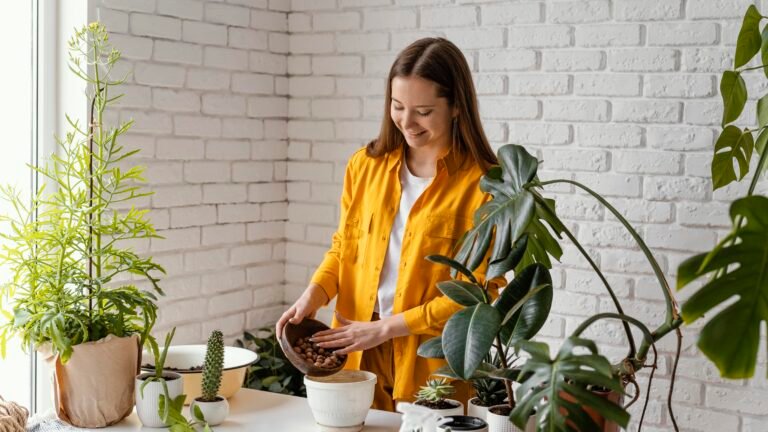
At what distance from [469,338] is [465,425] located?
25 cm

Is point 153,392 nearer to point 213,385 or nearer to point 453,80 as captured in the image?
point 213,385

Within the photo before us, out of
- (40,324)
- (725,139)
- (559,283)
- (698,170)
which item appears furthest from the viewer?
(559,283)

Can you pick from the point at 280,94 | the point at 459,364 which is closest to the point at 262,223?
the point at 280,94

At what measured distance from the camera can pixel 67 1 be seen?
304 centimetres

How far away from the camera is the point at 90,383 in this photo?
6.90 ft

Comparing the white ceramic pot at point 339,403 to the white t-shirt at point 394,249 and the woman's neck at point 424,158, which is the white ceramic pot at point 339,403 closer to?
the white t-shirt at point 394,249

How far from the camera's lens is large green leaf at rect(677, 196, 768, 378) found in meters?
1.26

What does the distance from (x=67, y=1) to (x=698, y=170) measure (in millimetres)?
2129

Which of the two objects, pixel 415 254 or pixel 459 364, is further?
pixel 415 254

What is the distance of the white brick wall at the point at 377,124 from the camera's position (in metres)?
3.02

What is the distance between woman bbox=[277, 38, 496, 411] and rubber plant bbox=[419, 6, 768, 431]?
1.62 feet

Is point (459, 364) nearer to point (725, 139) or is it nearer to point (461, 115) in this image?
point (461, 115)

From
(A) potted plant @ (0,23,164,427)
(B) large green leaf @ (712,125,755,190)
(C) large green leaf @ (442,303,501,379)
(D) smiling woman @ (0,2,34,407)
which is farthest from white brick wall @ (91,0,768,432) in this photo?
(C) large green leaf @ (442,303,501,379)

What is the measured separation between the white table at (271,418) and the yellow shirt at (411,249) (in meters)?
0.37
